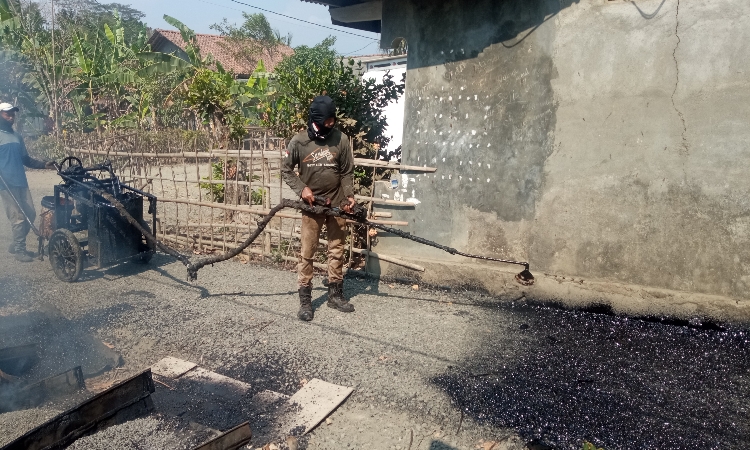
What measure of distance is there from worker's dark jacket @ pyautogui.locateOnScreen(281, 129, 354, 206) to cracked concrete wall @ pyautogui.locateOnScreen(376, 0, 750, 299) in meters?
1.36

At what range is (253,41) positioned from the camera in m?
34.3

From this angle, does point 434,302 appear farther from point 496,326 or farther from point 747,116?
point 747,116

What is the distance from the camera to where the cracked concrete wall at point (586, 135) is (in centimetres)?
536

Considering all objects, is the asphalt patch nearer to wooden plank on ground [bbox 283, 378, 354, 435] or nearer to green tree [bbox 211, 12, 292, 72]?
wooden plank on ground [bbox 283, 378, 354, 435]

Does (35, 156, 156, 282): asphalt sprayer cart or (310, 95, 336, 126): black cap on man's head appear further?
(35, 156, 156, 282): asphalt sprayer cart

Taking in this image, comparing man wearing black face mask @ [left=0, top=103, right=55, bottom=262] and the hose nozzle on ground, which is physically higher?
man wearing black face mask @ [left=0, top=103, right=55, bottom=262]

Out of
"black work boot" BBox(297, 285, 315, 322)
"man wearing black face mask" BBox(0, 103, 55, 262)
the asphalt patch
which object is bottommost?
the asphalt patch

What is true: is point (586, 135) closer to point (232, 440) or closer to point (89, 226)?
point (232, 440)

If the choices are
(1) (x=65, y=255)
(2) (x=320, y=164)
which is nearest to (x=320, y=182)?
(2) (x=320, y=164)

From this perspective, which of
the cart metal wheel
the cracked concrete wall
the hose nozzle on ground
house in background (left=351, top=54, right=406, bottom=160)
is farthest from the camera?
house in background (left=351, top=54, right=406, bottom=160)

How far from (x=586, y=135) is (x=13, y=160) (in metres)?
7.84

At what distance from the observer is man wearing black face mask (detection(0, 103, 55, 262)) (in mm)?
7684

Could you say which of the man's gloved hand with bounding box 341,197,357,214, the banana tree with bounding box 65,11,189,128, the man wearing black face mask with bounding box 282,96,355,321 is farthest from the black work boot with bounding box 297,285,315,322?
the banana tree with bounding box 65,11,189,128

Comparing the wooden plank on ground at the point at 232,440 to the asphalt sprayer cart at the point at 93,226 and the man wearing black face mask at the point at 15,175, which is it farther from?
the man wearing black face mask at the point at 15,175
